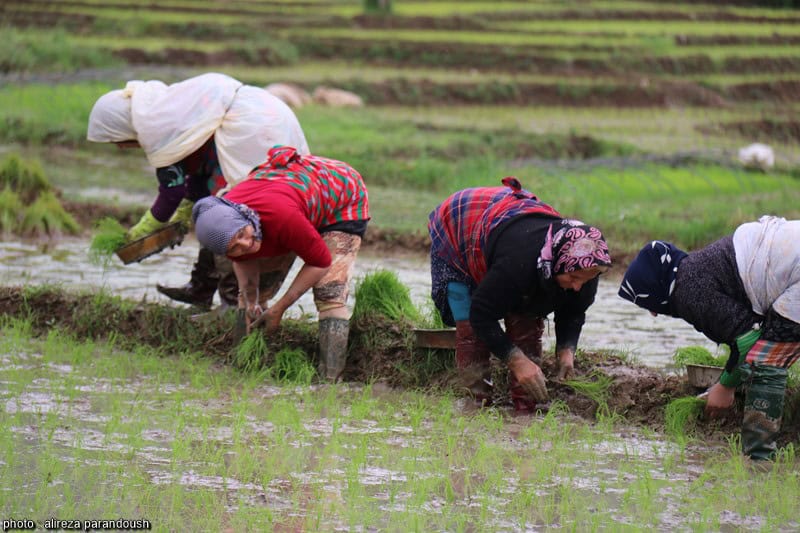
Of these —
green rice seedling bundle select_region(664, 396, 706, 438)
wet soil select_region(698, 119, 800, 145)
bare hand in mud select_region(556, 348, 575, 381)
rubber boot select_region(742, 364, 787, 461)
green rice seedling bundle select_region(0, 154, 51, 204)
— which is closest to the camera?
rubber boot select_region(742, 364, 787, 461)

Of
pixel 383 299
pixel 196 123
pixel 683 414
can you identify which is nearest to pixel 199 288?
pixel 196 123

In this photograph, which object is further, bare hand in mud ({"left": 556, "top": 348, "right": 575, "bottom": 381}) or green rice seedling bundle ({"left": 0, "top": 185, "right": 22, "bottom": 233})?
green rice seedling bundle ({"left": 0, "top": 185, "right": 22, "bottom": 233})

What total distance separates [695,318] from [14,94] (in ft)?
40.9

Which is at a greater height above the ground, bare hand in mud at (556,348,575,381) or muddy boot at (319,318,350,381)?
bare hand in mud at (556,348,575,381)

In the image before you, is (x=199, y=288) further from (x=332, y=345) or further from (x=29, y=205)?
(x=29, y=205)

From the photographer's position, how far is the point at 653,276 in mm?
4570

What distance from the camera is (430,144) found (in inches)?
524

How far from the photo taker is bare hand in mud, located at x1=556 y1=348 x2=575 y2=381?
5.07 meters

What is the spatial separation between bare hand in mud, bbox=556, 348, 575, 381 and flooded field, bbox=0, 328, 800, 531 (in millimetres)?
179

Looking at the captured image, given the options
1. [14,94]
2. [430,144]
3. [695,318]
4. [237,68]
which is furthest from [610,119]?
[695,318]

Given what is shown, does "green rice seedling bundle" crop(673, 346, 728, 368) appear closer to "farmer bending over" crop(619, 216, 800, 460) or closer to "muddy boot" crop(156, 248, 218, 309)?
"farmer bending over" crop(619, 216, 800, 460)

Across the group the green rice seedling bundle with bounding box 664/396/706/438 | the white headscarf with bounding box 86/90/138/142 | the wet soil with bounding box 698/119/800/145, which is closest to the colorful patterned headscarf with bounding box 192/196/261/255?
the white headscarf with bounding box 86/90/138/142

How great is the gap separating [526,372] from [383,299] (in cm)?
137

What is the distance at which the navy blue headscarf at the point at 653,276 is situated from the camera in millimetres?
4578
